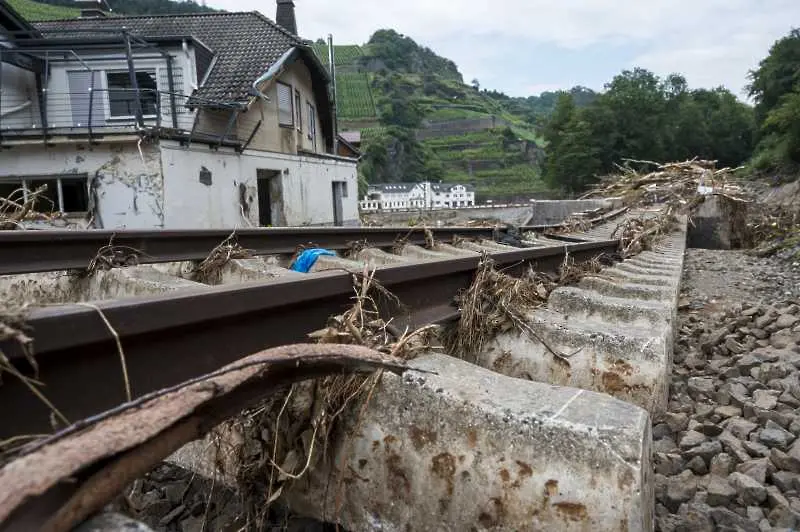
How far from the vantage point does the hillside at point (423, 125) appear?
96.5m

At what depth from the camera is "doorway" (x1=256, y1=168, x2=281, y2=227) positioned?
62.1 feet

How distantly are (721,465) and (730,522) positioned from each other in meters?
0.38

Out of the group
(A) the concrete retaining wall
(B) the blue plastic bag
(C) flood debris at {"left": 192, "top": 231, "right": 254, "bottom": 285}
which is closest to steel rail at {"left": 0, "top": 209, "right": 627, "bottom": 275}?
(C) flood debris at {"left": 192, "top": 231, "right": 254, "bottom": 285}

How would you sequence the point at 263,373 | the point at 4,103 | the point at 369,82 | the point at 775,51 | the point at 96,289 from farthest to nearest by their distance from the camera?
the point at 369,82, the point at 775,51, the point at 4,103, the point at 96,289, the point at 263,373

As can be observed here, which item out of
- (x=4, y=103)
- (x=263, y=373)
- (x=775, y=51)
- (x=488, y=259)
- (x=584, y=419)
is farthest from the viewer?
(x=775, y=51)

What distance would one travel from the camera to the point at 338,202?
2338cm

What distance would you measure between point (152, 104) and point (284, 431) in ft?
54.4

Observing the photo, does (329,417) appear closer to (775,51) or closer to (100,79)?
(100,79)

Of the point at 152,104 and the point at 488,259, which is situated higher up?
the point at 152,104

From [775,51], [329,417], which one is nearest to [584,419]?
[329,417]

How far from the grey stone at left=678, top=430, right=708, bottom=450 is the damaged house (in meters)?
13.2

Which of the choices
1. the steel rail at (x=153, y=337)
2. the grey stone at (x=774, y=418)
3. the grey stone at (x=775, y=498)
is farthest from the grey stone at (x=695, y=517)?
the steel rail at (x=153, y=337)

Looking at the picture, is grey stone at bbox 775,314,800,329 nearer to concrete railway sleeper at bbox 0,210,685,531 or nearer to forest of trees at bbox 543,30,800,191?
concrete railway sleeper at bbox 0,210,685,531

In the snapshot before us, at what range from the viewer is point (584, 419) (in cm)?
135
